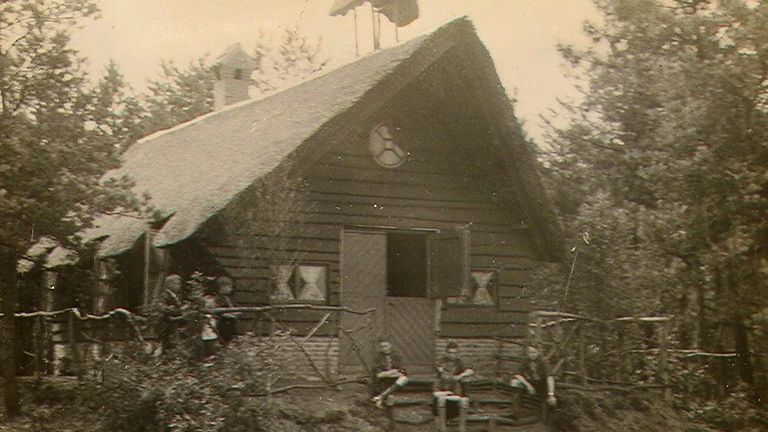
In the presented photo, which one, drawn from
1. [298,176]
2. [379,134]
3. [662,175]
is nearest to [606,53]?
[662,175]

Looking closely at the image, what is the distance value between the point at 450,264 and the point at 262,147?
3533 mm

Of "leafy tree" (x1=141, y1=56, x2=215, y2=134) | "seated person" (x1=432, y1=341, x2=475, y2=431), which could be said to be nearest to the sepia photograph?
"seated person" (x1=432, y1=341, x2=475, y2=431)

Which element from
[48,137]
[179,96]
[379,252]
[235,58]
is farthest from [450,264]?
[179,96]

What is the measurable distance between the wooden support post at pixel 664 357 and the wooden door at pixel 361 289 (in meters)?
4.53

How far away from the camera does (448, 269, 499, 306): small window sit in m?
17.5

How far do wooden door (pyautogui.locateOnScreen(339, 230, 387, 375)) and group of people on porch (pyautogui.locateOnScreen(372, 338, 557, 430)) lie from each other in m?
1.86

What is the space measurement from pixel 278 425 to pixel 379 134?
621cm

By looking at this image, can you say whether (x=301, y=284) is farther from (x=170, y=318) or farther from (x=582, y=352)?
(x=582, y=352)

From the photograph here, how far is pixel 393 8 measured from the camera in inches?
820

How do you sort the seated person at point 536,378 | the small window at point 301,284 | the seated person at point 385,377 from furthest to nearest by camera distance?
the small window at point 301,284
the seated person at point 536,378
the seated person at point 385,377

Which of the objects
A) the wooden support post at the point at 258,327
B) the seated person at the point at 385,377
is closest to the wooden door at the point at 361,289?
the wooden support post at the point at 258,327

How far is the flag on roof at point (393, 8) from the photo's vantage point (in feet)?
68.0

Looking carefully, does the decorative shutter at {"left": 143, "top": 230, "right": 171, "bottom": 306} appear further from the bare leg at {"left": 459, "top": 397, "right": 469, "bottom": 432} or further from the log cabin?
the bare leg at {"left": 459, "top": 397, "right": 469, "bottom": 432}

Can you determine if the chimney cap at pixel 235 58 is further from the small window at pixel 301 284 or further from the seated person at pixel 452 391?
the seated person at pixel 452 391
